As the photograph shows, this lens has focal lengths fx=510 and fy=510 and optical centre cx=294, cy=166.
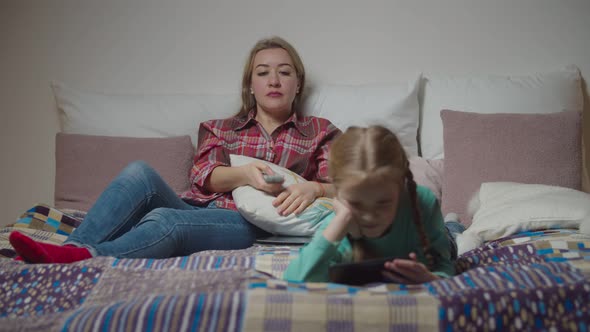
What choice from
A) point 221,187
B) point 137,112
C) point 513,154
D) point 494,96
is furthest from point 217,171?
point 494,96

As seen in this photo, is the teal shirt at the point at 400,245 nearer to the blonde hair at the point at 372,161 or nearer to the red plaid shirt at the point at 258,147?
the blonde hair at the point at 372,161

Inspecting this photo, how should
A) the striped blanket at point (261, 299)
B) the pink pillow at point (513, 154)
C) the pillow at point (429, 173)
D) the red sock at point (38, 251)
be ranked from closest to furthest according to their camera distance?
the striped blanket at point (261, 299)
the red sock at point (38, 251)
the pink pillow at point (513, 154)
the pillow at point (429, 173)

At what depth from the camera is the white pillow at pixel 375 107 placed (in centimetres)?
195

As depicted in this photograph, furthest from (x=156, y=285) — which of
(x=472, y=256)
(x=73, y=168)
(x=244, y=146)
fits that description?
(x=73, y=168)

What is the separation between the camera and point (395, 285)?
3.09 feet

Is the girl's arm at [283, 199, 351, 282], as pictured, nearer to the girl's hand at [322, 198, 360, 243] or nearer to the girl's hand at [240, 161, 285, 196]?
the girl's hand at [322, 198, 360, 243]

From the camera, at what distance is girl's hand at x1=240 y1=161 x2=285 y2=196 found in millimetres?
1438

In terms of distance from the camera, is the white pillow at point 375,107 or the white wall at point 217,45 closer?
the white pillow at point 375,107

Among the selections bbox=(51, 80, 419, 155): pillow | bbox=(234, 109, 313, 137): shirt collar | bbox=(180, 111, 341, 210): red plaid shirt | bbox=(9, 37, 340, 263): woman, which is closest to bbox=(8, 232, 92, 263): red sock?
bbox=(9, 37, 340, 263): woman

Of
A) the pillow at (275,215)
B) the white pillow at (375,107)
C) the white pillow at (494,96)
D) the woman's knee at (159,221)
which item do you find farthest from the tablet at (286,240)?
the white pillow at (494,96)

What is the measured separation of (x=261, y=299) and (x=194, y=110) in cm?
132

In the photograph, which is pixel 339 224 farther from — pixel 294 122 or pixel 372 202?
pixel 294 122

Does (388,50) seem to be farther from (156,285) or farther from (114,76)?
(156,285)

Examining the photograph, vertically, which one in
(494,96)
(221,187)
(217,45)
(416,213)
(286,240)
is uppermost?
(217,45)
